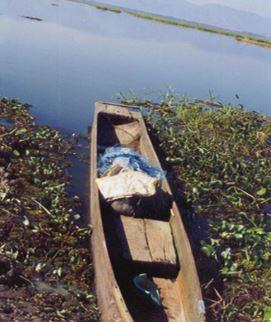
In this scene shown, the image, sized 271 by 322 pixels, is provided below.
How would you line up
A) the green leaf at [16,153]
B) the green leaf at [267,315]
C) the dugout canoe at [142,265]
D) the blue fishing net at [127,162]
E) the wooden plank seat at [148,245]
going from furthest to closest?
the green leaf at [16,153]
the blue fishing net at [127,162]
the wooden plank seat at [148,245]
the green leaf at [267,315]
the dugout canoe at [142,265]

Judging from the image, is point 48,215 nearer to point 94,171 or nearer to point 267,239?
point 94,171

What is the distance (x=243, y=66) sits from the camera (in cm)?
3831

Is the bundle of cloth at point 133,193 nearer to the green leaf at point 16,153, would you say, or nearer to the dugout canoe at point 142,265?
the dugout canoe at point 142,265

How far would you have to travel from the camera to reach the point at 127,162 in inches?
364

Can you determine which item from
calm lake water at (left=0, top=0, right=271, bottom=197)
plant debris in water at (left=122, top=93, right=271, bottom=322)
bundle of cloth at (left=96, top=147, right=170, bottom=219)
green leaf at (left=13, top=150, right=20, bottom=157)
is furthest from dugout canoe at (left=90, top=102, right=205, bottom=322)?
calm lake water at (left=0, top=0, right=271, bottom=197)

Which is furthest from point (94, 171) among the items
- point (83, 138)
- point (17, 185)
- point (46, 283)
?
point (83, 138)

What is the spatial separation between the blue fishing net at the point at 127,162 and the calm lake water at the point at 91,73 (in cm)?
376

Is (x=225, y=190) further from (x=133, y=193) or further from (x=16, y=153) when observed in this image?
(x=16, y=153)

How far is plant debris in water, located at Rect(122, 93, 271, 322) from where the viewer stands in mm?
7426

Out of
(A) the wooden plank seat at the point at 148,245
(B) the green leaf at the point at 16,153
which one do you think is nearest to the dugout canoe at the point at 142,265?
(A) the wooden plank seat at the point at 148,245

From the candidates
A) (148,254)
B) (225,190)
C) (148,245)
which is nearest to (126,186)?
(148,245)

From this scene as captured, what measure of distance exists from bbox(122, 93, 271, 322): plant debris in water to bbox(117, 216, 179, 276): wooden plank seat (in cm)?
72

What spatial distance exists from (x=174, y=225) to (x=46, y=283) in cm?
234

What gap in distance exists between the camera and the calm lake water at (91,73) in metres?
16.4
